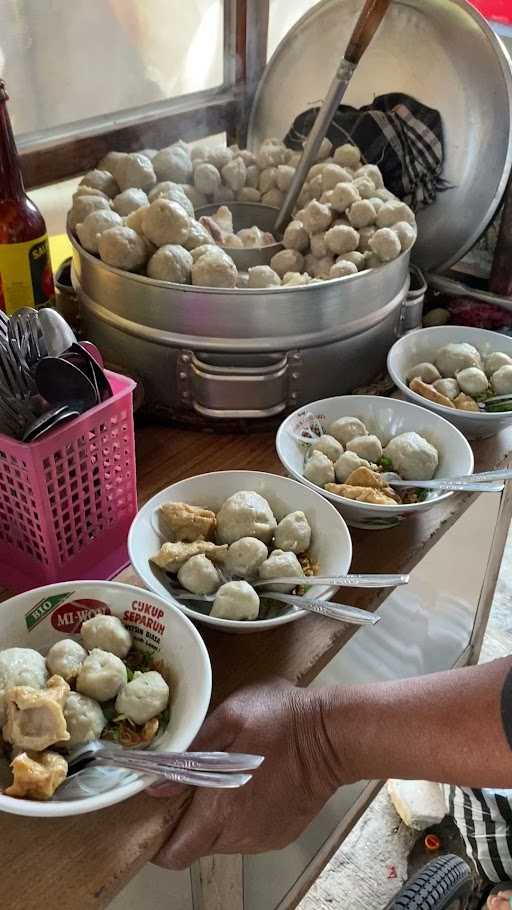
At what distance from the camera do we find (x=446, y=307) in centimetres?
141

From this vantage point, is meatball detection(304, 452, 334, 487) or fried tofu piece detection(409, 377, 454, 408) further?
fried tofu piece detection(409, 377, 454, 408)

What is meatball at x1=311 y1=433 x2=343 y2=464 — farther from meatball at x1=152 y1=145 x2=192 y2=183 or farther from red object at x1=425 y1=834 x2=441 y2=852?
red object at x1=425 y1=834 x2=441 y2=852

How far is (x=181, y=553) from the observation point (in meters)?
0.79

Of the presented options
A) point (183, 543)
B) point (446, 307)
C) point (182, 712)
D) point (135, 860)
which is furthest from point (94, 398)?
point (446, 307)

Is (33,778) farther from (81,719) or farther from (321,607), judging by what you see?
(321,607)

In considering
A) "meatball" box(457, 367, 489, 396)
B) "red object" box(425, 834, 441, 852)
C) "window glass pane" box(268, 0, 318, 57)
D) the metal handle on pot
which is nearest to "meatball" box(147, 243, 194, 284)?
the metal handle on pot

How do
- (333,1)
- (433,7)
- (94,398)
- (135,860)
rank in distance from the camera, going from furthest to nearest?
1. (333,1)
2. (433,7)
3. (94,398)
4. (135,860)

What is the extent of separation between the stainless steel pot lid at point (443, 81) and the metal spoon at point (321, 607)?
89cm

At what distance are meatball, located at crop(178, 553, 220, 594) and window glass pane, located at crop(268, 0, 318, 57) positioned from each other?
4.62 ft

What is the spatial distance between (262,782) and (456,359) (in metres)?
0.71

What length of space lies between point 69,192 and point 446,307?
0.78 metres

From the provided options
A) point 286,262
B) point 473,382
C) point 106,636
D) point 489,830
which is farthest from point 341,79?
point 489,830

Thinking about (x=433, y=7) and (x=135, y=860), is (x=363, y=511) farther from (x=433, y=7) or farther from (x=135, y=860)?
(x=433, y=7)

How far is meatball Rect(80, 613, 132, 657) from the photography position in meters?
0.69
